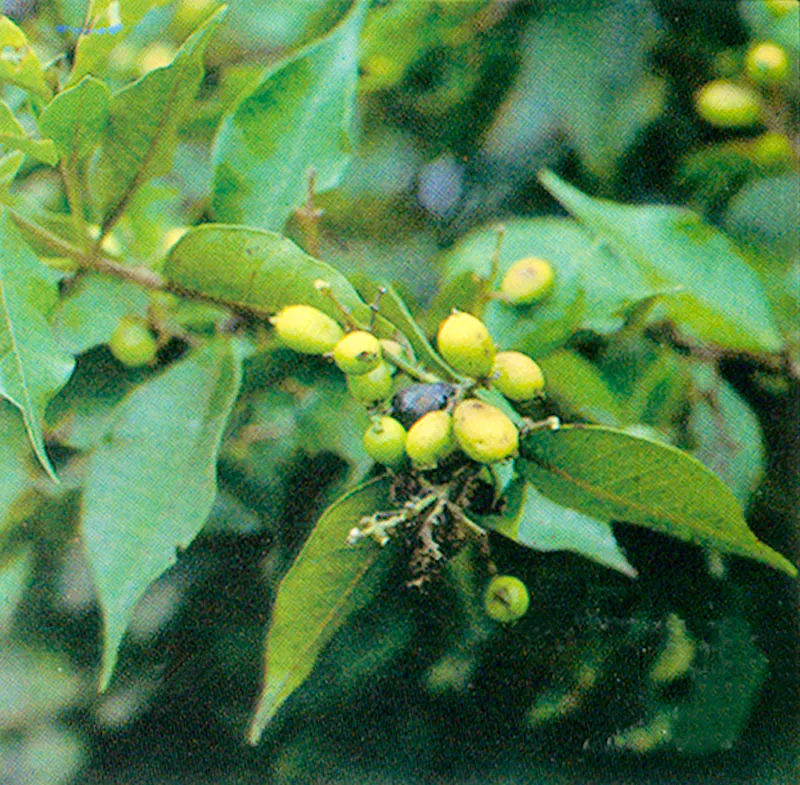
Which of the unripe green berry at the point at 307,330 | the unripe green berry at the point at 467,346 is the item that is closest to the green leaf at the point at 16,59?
the unripe green berry at the point at 307,330

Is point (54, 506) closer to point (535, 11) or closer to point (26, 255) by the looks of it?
point (26, 255)

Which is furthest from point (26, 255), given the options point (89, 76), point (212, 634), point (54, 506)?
point (212, 634)

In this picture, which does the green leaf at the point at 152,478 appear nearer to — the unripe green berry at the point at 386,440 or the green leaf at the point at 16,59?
the unripe green berry at the point at 386,440

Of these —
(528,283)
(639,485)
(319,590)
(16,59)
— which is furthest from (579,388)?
(16,59)

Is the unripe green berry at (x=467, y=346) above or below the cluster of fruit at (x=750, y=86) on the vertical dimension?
above

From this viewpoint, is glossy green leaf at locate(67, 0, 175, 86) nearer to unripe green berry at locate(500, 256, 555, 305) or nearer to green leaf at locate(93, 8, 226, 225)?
green leaf at locate(93, 8, 226, 225)

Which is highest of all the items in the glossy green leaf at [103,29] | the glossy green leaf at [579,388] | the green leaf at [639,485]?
the glossy green leaf at [103,29]
